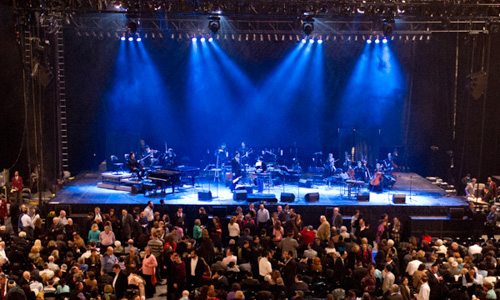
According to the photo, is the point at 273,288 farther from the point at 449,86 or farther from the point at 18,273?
the point at 449,86

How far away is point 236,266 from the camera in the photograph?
13070 mm

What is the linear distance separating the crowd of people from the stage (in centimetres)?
253

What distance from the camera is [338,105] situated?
25.3 metres

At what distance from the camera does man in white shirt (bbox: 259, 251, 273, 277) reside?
13.1 meters

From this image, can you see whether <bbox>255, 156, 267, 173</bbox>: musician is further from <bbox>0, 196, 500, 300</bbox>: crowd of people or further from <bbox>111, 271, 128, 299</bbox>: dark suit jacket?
<bbox>111, 271, 128, 299</bbox>: dark suit jacket

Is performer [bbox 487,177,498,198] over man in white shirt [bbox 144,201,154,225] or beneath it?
over

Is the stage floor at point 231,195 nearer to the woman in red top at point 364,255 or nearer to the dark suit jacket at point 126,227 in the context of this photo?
the dark suit jacket at point 126,227

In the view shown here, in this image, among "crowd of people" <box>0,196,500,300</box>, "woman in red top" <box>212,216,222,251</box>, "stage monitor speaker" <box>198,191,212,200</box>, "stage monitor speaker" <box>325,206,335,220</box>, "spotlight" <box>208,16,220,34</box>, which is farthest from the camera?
"stage monitor speaker" <box>198,191,212,200</box>

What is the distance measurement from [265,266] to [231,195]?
23.9 feet

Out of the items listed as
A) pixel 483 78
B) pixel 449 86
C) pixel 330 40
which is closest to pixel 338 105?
pixel 330 40

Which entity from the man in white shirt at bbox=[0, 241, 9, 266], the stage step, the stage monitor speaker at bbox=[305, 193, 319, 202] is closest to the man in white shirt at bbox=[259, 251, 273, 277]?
the man in white shirt at bbox=[0, 241, 9, 266]

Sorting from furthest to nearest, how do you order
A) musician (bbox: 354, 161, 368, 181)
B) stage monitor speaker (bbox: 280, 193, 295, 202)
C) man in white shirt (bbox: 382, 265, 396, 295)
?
musician (bbox: 354, 161, 368, 181) < stage monitor speaker (bbox: 280, 193, 295, 202) < man in white shirt (bbox: 382, 265, 396, 295)

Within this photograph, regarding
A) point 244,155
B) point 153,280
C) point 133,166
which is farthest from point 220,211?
point 244,155

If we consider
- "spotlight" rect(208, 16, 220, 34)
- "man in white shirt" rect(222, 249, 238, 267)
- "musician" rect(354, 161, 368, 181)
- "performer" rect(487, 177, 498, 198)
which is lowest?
"man in white shirt" rect(222, 249, 238, 267)
